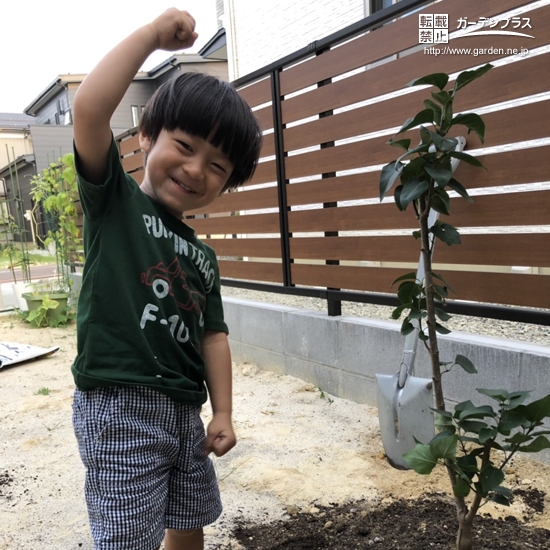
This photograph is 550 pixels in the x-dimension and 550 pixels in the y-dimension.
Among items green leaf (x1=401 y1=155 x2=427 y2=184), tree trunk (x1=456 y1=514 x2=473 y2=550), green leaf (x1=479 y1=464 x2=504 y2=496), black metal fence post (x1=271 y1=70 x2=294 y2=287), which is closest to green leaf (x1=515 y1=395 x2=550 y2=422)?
green leaf (x1=479 y1=464 x2=504 y2=496)

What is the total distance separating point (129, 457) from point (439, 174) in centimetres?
99

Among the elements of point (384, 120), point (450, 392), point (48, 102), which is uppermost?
point (48, 102)

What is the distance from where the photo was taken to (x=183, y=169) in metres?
1.16

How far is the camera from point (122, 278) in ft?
3.64

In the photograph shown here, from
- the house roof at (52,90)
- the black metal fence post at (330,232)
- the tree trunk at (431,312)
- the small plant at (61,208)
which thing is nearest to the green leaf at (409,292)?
the tree trunk at (431,312)

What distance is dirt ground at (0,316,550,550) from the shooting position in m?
1.61

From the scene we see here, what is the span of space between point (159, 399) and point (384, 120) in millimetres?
1942

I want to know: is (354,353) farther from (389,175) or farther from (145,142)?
(145,142)

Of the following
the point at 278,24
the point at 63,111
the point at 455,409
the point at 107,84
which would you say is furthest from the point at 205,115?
A: the point at 63,111

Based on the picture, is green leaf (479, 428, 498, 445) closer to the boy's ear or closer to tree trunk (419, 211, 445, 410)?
tree trunk (419, 211, 445, 410)

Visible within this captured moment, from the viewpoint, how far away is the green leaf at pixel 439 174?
126 cm

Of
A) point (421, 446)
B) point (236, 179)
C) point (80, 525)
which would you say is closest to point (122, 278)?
point (236, 179)

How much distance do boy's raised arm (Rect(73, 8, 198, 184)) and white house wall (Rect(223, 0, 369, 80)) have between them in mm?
4996

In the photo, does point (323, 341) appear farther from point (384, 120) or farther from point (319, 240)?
point (384, 120)
